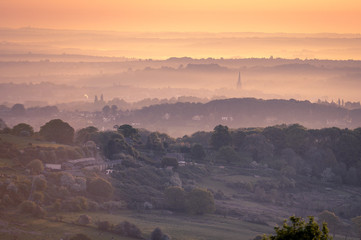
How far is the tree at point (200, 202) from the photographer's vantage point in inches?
2243

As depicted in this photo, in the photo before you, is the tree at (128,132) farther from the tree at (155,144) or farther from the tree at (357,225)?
the tree at (357,225)

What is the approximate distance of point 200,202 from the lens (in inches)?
2249

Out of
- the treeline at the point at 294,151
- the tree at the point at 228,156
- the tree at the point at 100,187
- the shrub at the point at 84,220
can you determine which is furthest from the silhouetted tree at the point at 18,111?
the shrub at the point at 84,220

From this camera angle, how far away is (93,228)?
46750 millimetres

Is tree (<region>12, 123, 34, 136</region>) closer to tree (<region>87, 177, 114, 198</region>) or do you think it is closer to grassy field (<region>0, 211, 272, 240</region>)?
tree (<region>87, 177, 114, 198</region>)

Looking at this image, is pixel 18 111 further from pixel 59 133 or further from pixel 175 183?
pixel 175 183

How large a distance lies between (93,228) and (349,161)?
4658 centimetres

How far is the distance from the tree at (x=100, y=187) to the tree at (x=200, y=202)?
691cm

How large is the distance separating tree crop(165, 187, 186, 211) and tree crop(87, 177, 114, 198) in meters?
5.03

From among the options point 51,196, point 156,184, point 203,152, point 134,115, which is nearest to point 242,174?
point 203,152

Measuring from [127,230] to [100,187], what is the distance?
39.8ft

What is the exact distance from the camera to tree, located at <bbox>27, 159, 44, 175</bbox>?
192 feet

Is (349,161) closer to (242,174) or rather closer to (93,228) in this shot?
(242,174)

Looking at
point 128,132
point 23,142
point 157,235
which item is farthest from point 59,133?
point 157,235
